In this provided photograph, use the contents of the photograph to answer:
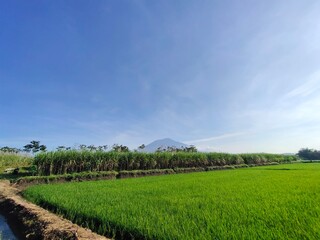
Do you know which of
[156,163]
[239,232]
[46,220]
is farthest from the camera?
[156,163]

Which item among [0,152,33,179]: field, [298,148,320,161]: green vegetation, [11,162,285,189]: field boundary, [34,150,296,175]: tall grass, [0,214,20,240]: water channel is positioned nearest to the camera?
[0,214,20,240]: water channel

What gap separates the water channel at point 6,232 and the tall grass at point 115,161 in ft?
26.9

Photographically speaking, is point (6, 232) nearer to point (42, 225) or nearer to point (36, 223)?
point (36, 223)

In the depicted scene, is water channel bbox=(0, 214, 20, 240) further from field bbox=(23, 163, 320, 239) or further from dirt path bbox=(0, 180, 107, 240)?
field bbox=(23, 163, 320, 239)

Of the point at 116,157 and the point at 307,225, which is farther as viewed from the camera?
the point at 116,157

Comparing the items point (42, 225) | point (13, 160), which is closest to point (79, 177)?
point (13, 160)

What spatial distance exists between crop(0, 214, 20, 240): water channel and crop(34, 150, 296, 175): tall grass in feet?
26.9

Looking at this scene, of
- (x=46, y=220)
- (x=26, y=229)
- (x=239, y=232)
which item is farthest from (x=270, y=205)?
(x=26, y=229)

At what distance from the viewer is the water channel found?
193 inches

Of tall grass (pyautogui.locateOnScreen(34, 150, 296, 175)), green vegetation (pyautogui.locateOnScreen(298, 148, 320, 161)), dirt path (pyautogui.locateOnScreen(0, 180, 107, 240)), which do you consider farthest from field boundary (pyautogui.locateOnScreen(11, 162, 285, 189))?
green vegetation (pyautogui.locateOnScreen(298, 148, 320, 161))

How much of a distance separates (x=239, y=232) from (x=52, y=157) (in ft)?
42.0

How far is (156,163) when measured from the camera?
20.2 metres

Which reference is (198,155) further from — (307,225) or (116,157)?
(307,225)

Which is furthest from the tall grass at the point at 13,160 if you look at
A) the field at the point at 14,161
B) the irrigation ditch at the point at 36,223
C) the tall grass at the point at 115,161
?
the irrigation ditch at the point at 36,223
